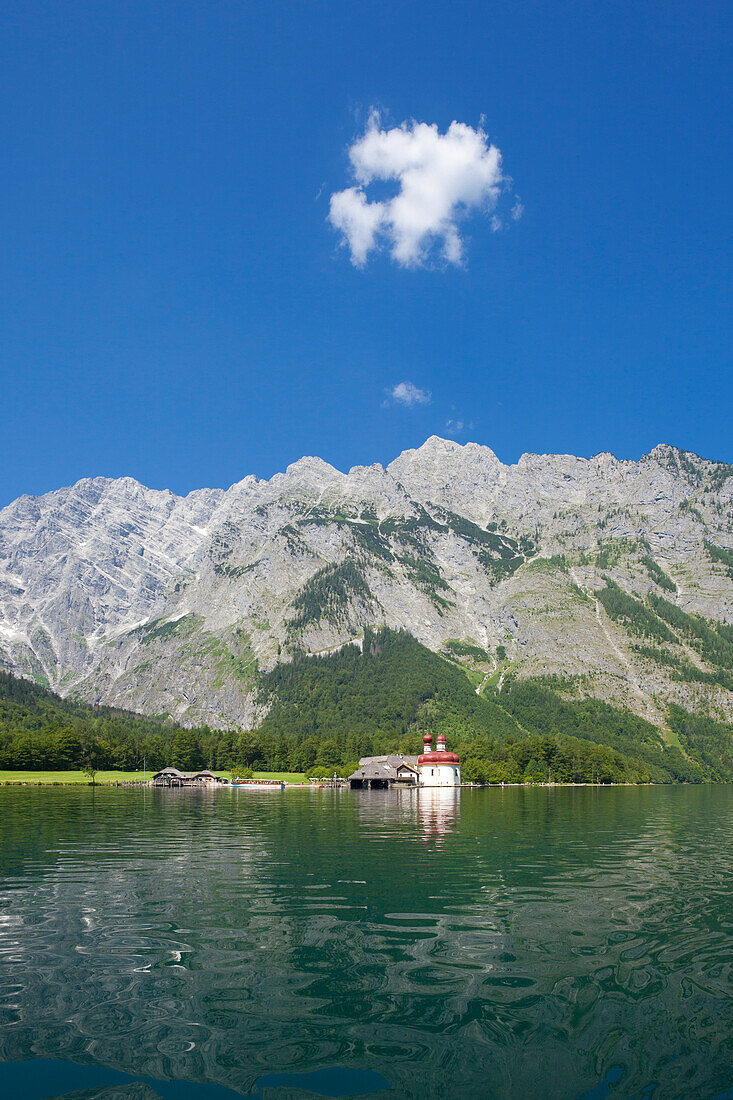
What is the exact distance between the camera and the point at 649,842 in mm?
61094

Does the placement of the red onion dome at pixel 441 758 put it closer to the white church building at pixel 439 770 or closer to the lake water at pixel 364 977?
the white church building at pixel 439 770

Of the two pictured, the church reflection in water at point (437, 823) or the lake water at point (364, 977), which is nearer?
the lake water at point (364, 977)

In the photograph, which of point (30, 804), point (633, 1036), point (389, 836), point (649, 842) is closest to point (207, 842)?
point (389, 836)

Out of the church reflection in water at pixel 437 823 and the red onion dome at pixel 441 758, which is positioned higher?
the church reflection in water at pixel 437 823

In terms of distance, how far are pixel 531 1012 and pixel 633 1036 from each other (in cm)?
265

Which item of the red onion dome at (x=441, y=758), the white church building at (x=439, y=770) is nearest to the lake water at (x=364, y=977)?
the white church building at (x=439, y=770)

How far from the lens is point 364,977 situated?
22562 mm

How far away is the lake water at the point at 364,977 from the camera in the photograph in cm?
1633

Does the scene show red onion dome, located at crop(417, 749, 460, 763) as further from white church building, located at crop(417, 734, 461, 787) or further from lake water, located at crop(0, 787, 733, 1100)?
lake water, located at crop(0, 787, 733, 1100)

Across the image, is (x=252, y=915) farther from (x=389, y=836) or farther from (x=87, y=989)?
(x=389, y=836)

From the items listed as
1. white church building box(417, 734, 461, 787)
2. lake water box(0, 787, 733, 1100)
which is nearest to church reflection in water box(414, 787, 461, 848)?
lake water box(0, 787, 733, 1100)

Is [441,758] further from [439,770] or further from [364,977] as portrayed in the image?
[364,977]

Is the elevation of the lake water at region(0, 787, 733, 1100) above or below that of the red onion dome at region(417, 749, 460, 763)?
above

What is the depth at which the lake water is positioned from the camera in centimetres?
1633
